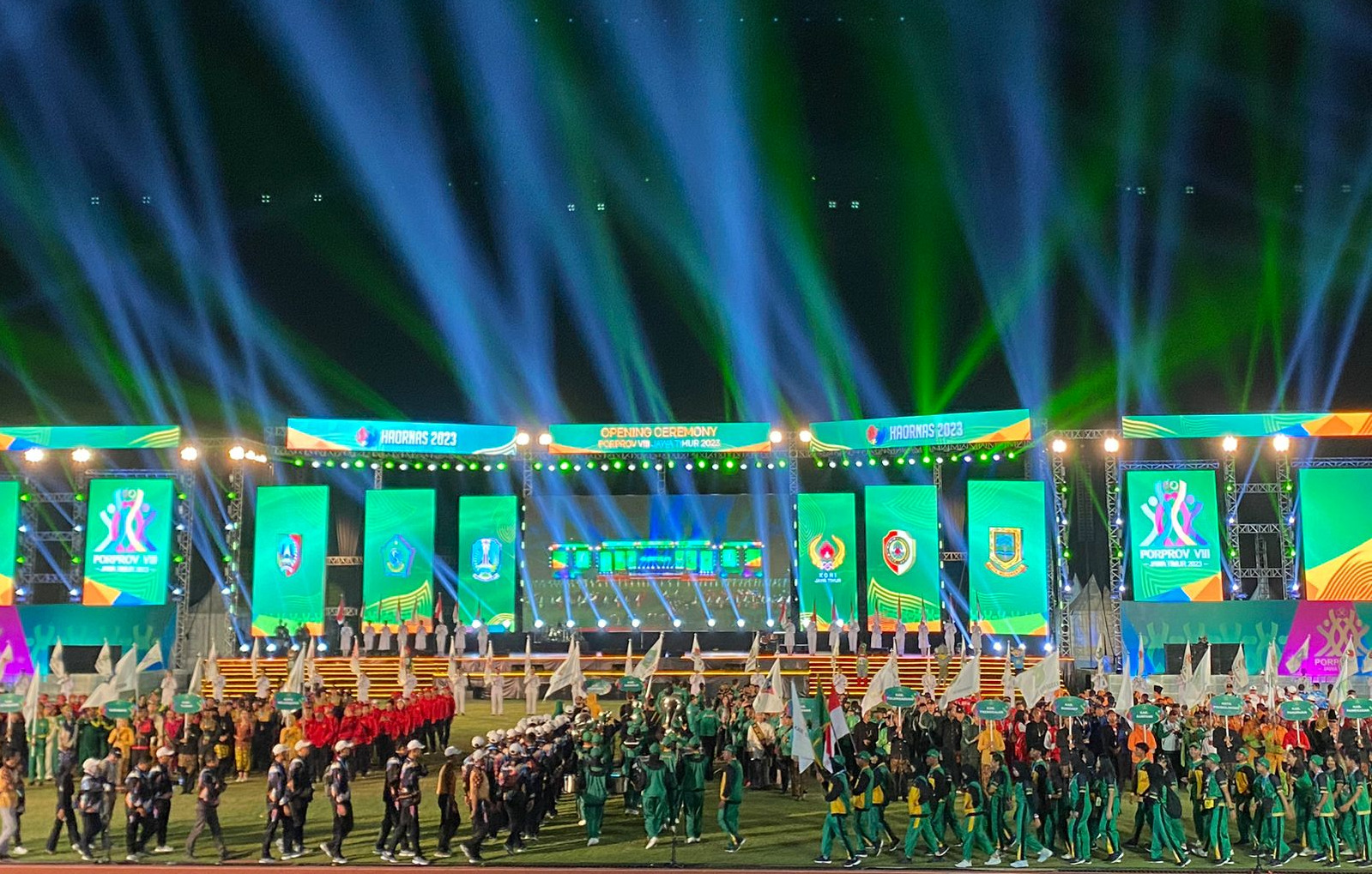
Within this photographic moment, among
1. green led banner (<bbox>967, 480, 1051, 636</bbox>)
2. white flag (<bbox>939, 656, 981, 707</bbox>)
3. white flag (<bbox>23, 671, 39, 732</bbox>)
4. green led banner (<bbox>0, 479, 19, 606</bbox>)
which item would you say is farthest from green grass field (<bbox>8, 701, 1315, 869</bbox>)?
green led banner (<bbox>0, 479, 19, 606</bbox>)

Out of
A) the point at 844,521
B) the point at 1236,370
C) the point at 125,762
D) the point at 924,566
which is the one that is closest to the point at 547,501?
the point at 844,521

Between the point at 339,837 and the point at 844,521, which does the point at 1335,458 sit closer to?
the point at 844,521

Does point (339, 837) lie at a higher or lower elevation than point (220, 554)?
lower

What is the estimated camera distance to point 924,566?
1396 inches

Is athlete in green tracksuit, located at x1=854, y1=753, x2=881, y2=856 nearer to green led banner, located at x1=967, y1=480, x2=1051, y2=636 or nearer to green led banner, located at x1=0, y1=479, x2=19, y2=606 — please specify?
green led banner, located at x1=967, y1=480, x2=1051, y2=636

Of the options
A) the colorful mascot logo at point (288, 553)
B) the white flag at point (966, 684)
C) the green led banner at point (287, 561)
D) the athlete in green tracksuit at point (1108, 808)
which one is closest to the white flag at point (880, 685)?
the white flag at point (966, 684)

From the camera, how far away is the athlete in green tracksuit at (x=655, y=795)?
52.7 ft

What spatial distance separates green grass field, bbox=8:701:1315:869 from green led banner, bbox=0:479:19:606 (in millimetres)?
15502

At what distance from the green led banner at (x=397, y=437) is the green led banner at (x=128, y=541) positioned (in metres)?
3.96

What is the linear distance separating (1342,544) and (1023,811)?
73.2 ft

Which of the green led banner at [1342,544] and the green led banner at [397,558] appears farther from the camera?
the green led banner at [397,558]

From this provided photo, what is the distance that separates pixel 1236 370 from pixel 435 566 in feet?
82.2

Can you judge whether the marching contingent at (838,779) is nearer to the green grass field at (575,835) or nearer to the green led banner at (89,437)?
the green grass field at (575,835)

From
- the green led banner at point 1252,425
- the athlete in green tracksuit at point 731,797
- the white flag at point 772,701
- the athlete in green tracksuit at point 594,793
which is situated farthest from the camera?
the green led banner at point 1252,425
